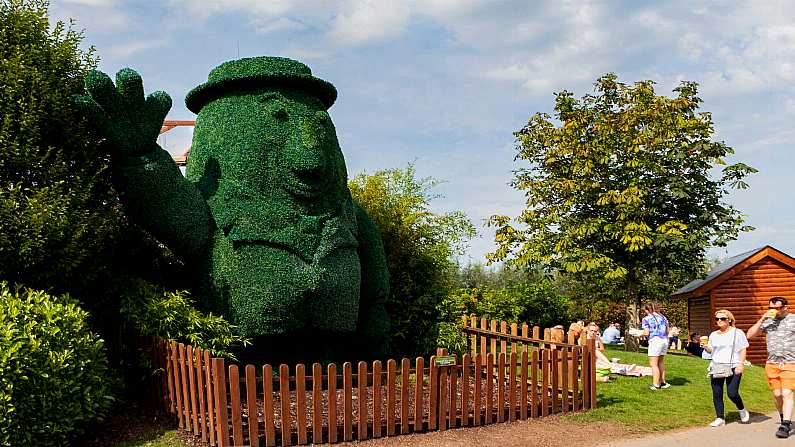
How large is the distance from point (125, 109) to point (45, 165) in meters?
1.00

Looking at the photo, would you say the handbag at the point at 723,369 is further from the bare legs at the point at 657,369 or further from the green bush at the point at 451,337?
the green bush at the point at 451,337

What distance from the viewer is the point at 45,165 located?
680 cm

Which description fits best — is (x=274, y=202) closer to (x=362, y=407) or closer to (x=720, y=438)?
(x=362, y=407)

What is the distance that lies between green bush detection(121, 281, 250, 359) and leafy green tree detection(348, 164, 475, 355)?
4.38 m

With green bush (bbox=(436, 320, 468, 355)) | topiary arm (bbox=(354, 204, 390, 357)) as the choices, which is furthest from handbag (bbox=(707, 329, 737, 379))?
green bush (bbox=(436, 320, 468, 355))

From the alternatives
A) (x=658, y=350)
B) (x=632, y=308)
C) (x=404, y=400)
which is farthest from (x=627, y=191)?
(x=404, y=400)

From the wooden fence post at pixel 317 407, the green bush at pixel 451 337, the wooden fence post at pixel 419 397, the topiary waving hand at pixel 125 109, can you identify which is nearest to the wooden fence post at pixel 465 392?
the wooden fence post at pixel 419 397

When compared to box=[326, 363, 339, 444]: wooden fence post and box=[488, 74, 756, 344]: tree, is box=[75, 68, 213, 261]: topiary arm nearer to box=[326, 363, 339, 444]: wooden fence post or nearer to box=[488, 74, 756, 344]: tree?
box=[326, 363, 339, 444]: wooden fence post

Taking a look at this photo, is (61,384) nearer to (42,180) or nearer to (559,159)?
(42,180)

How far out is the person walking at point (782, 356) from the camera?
22.9ft

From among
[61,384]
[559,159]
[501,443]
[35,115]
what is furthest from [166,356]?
[559,159]

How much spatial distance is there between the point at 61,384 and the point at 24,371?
331mm

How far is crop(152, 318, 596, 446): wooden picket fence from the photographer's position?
19.7 feet

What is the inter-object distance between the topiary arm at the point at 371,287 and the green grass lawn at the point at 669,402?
3021 millimetres
